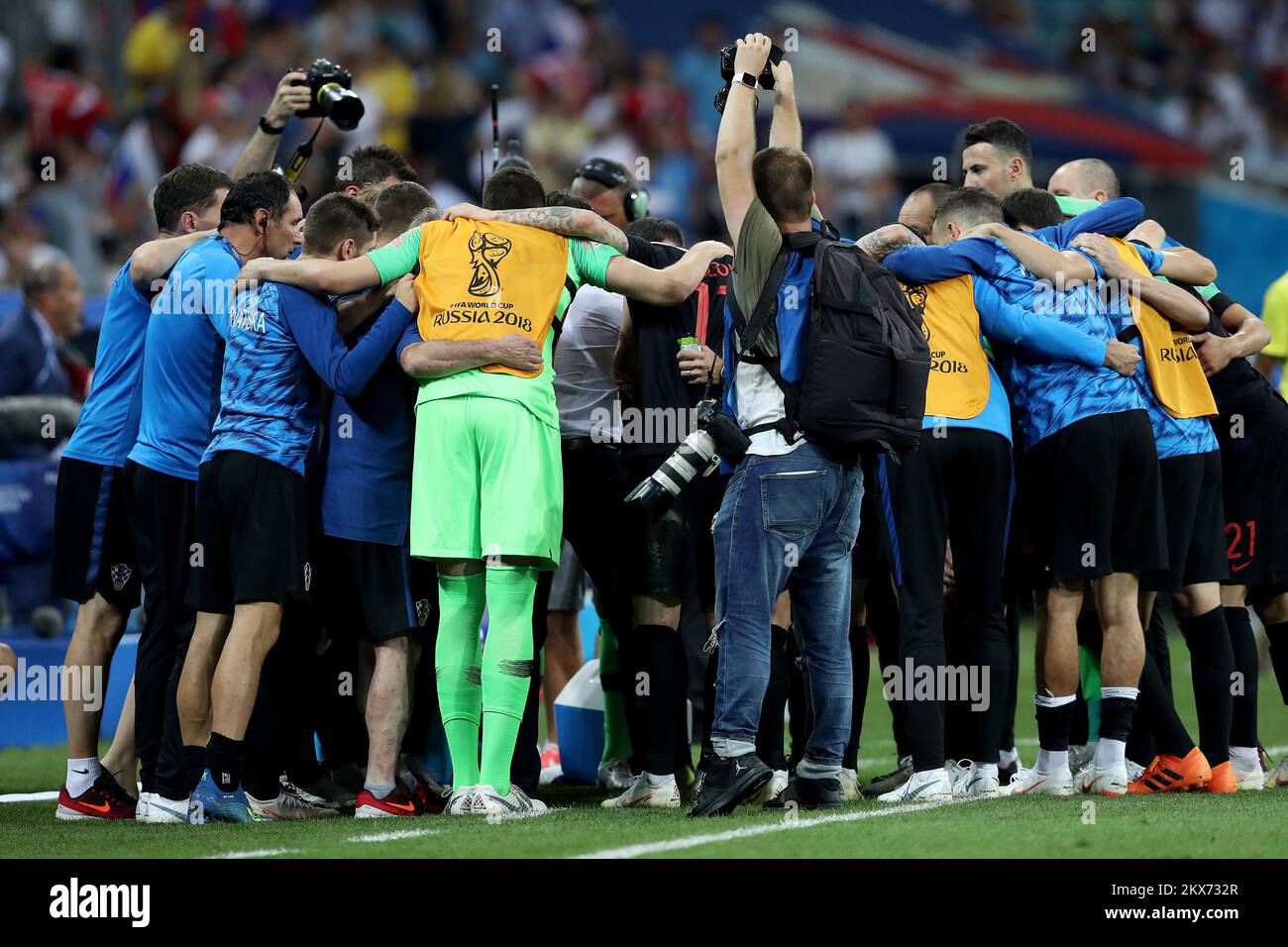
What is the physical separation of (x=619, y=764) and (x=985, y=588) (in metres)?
1.90

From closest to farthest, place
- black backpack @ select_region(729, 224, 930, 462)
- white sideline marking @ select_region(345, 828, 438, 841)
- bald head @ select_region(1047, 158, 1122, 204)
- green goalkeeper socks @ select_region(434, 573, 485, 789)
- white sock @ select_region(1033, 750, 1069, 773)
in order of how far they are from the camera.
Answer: white sideline marking @ select_region(345, 828, 438, 841) → black backpack @ select_region(729, 224, 930, 462) → green goalkeeper socks @ select_region(434, 573, 485, 789) → white sock @ select_region(1033, 750, 1069, 773) → bald head @ select_region(1047, 158, 1122, 204)

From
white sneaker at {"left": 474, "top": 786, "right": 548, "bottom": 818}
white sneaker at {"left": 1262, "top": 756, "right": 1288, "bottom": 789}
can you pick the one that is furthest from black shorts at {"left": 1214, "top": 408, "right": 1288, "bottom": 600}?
white sneaker at {"left": 474, "top": 786, "right": 548, "bottom": 818}

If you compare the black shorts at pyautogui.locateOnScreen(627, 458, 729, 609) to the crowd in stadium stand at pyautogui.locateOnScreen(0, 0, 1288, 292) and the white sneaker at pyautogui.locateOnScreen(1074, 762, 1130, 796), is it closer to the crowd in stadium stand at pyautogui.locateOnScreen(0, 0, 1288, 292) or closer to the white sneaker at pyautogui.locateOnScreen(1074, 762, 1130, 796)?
the white sneaker at pyautogui.locateOnScreen(1074, 762, 1130, 796)

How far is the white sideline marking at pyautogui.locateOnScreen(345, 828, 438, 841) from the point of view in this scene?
223 inches

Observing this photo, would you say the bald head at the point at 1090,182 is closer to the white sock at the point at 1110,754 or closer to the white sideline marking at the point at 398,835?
the white sock at the point at 1110,754

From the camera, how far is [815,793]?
624cm

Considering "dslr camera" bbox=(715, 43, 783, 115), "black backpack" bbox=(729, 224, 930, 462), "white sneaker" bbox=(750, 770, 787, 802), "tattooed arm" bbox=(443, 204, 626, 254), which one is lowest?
"white sneaker" bbox=(750, 770, 787, 802)

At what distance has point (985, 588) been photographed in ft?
22.0

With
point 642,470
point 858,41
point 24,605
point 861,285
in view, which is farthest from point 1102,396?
point 858,41

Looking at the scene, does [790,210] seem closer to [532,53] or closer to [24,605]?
[24,605]

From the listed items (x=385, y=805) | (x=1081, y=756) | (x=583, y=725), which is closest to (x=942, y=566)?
(x=1081, y=756)

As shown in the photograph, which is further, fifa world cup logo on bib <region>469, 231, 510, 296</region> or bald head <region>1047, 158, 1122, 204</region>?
bald head <region>1047, 158, 1122, 204</region>

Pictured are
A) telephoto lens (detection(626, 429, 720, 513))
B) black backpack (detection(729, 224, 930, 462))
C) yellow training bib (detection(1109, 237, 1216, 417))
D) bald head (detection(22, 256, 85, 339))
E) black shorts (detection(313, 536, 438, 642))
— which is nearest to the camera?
black backpack (detection(729, 224, 930, 462))

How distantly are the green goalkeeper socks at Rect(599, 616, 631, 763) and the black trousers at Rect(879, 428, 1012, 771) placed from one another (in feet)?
4.96
